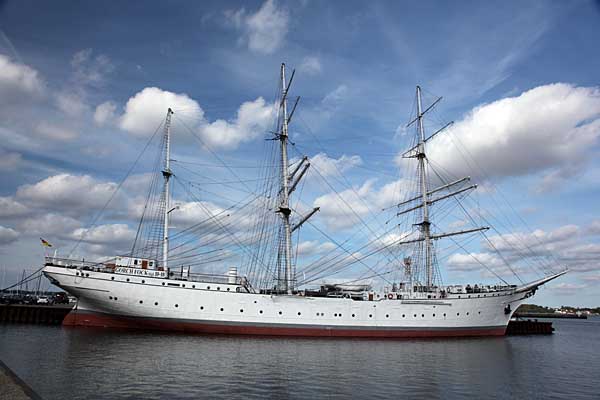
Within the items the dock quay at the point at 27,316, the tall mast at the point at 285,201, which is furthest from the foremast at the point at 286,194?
the dock quay at the point at 27,316

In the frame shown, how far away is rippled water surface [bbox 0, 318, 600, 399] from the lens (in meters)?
16.4

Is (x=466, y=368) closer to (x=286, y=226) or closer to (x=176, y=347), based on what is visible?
(x=176, y=347)

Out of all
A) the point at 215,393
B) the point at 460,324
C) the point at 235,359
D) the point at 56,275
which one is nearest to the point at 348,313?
the point at 460,324

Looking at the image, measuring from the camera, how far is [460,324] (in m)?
39.7

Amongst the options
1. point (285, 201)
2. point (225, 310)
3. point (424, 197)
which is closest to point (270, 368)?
point (225, 310)

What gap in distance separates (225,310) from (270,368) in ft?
43.4

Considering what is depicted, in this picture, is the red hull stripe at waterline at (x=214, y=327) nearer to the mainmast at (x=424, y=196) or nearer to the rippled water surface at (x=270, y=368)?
the rippled water surface at (x=270, y=368)

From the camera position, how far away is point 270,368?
68.4 ft

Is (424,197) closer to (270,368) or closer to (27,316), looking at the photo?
(270,368)

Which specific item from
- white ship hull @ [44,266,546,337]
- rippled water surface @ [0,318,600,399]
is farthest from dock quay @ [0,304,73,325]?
rippled water surface @ [0,318,600,399]

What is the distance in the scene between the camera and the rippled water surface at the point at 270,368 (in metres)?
16.4

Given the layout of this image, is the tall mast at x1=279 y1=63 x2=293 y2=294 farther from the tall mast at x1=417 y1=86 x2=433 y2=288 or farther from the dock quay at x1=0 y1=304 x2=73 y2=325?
the dock quay at x1=0 y1=304 x2=73 y2=325

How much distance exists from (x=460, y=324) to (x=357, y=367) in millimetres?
21632

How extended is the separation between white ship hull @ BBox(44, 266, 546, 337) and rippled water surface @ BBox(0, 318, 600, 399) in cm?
163
